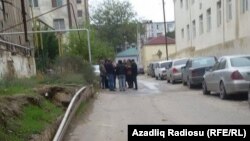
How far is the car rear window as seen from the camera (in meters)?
21.7

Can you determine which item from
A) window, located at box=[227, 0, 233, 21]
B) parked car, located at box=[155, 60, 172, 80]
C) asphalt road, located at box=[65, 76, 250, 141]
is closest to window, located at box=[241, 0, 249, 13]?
window, located at box=[227, 0, 233, 21]

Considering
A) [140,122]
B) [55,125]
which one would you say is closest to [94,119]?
[140,122]

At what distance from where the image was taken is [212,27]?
33219mm

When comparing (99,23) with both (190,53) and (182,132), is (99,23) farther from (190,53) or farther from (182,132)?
(182,132)

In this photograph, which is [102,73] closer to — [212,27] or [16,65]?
[16,65]

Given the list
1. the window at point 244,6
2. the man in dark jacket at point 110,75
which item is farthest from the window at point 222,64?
Answer: the man in dark jacket at point 110,75

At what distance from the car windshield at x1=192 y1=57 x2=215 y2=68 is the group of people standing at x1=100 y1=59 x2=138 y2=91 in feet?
12.5

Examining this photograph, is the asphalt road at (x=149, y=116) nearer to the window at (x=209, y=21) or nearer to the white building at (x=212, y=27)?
the white building at (x=212, y=27)

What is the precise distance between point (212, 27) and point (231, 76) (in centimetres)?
1904

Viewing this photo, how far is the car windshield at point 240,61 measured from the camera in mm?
15082

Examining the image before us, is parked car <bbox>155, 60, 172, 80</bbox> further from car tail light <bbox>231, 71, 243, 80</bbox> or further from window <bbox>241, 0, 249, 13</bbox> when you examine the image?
car tail light <bbox>231, 71, 243, 80</bbox>

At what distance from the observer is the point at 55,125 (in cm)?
981

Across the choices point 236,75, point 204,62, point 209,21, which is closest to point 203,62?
point 204,62

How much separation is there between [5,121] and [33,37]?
22012 millimetres
